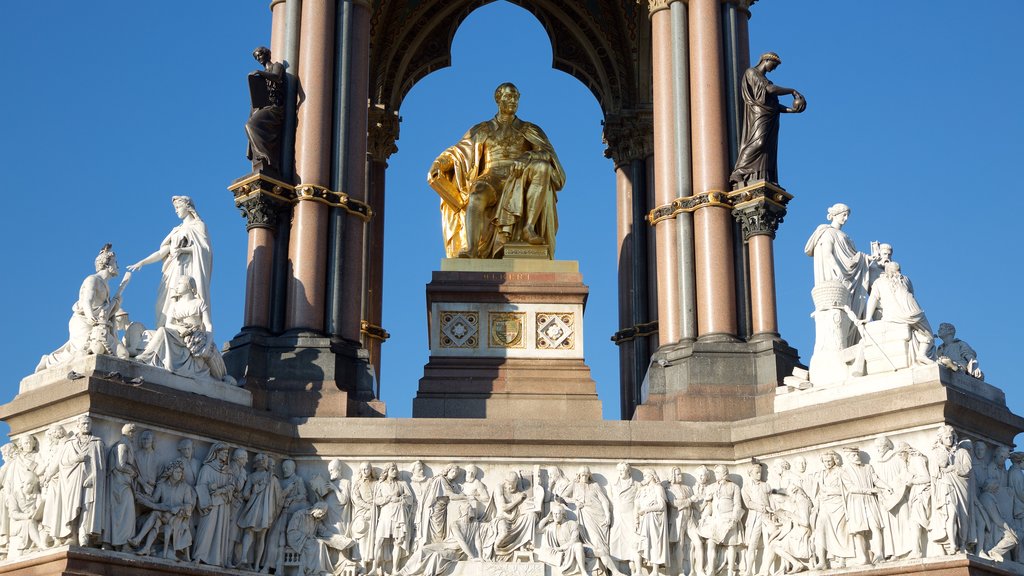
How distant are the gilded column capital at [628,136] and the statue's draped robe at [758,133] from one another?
648 centimetres

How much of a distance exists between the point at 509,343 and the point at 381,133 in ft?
23.5

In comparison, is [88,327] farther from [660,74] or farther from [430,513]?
[660,74]

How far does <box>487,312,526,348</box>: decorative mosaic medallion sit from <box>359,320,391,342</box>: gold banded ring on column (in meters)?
4.23

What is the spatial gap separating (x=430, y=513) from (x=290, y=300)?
4.15 meters

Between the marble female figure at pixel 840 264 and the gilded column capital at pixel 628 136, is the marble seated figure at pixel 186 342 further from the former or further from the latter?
the gilded column capital at pixel 628 136

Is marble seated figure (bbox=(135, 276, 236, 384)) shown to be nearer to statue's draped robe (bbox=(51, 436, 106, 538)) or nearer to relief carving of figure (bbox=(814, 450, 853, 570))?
statue's draped robe (bbox=(51, 436, 106, 538))

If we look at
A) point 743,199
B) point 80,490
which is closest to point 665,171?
point 743,199

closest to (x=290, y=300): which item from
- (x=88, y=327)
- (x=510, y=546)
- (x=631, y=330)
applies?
(x=88, y=327)

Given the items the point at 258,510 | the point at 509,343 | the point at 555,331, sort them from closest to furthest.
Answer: the point at 258,510
the point at 509,343
the point at 555,331

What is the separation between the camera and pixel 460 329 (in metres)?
26.6

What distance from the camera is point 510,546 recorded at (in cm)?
2156

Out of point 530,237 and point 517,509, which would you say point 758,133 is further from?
point 517,509

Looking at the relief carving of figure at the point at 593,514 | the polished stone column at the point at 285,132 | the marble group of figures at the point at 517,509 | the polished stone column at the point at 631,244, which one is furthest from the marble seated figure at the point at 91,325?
the polished stone column at the point at 631,244

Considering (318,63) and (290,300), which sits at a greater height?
(318,63)
